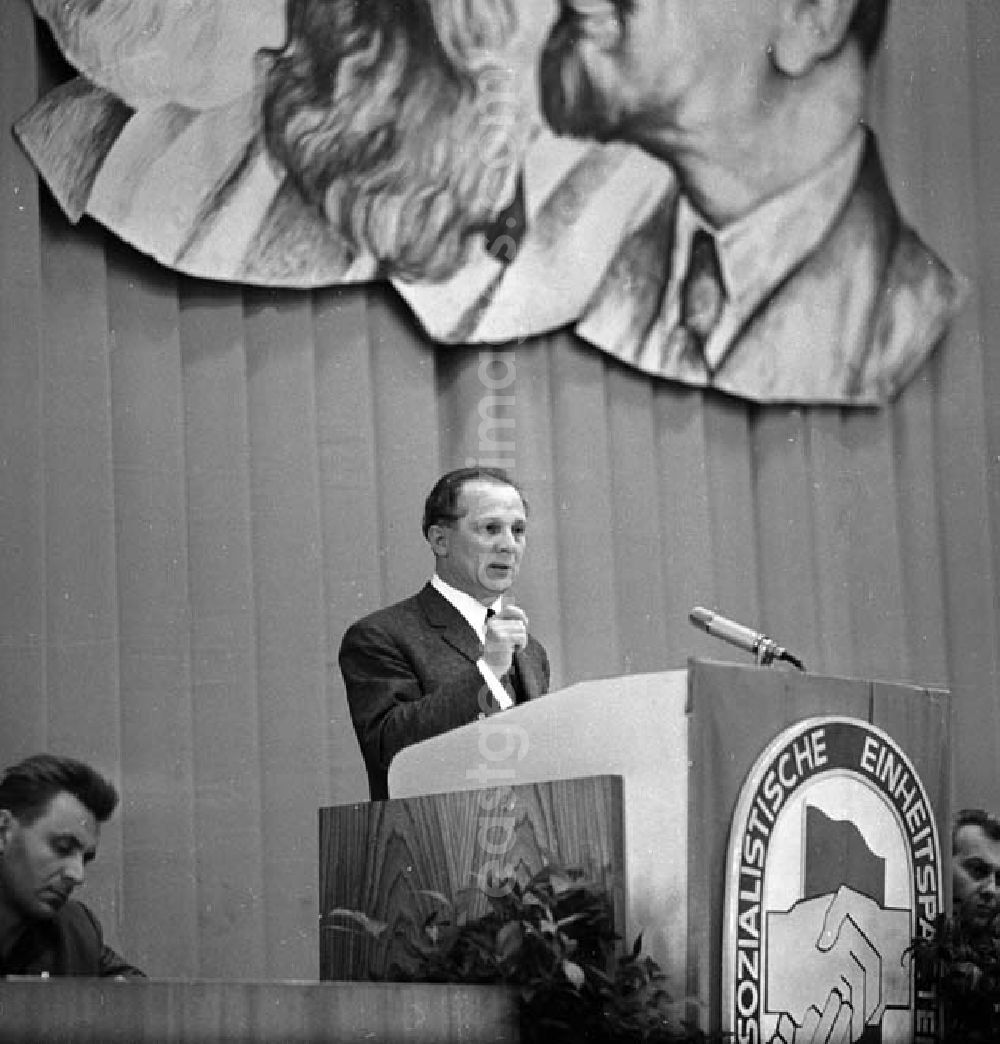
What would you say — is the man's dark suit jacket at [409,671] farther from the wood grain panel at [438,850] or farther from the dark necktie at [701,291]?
the dark necktie at [701,291]

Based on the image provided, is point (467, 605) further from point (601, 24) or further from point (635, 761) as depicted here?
point (601, 24)

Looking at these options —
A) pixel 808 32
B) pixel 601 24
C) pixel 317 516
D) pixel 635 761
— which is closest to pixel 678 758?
pixel 635 761

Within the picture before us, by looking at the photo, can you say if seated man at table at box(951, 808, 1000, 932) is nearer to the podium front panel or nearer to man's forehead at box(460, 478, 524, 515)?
man's forehead at box(460, 478, 524, 515)

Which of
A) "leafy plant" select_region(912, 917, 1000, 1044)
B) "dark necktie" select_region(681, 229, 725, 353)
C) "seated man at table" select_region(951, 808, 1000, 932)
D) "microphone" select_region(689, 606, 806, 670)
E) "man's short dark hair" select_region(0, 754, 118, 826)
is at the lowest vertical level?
"leafy plant" select_region(912, 917, 1000, 1044)

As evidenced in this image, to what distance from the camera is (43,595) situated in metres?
4.11

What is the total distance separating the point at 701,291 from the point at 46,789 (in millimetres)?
2345

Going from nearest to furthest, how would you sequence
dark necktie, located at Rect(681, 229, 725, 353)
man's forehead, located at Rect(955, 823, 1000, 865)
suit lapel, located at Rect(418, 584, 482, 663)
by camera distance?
suit lapel, located at Rect(418, 584, 482, 663), man's forehead, located at Rect(955, 823, 1000, 865), dark necktie, located at Rect(681, 229, 725, 353)

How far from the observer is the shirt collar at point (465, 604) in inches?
132

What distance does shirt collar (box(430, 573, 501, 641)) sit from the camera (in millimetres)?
3365

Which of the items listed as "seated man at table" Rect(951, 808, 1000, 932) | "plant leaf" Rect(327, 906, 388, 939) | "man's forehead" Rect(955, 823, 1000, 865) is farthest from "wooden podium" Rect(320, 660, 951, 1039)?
"man's forehead" Rect(955, 823, 1000, 865)

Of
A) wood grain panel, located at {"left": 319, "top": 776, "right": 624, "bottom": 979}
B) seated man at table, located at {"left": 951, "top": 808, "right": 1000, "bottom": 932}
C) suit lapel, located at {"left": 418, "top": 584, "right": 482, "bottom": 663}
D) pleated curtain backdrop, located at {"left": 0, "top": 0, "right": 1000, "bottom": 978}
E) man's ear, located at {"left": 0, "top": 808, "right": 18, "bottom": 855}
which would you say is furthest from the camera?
pleated curtain backdrop, located at {"left": 0, "top": 0, "right": 1000, "bottom": 978}

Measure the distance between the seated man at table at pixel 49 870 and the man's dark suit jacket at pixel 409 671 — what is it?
0.44m

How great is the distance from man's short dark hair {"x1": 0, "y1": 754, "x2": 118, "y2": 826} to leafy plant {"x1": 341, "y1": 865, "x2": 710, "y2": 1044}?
98 cm

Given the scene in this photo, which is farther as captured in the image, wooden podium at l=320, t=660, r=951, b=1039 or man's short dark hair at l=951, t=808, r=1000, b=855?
man's short dark hair at l=951, t=808, r=1000, b=855
